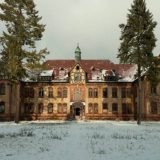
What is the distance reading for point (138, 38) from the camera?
42.8 metres

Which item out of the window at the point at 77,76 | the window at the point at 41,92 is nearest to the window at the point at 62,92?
the window at the point at 77,76

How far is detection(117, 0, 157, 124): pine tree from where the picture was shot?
4194 cm

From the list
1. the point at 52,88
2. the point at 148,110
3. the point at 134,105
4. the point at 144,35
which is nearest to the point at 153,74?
the point at 144,35

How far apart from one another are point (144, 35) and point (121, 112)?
20.5 metres

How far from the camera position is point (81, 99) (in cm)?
6009

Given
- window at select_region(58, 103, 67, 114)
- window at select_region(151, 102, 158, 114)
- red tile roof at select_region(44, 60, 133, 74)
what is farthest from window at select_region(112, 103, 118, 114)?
window at select_region(58, 103, 67, 114)

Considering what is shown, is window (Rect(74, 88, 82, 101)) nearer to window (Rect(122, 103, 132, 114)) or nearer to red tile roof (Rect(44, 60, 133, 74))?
red tile roof (Rect(44, 60, 133, 74))

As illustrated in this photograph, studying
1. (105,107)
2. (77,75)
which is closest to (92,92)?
(105,107)

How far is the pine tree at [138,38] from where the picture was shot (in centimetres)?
4194

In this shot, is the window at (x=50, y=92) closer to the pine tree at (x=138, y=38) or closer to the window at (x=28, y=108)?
the window at (x=28, y=108)

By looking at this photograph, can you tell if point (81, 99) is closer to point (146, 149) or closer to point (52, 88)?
point (52, 88)

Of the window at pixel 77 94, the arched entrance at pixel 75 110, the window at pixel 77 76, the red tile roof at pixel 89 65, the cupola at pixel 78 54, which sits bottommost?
the arched entrance at pixel 75 110

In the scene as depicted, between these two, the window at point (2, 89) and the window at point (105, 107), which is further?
the window at point (105, 107)

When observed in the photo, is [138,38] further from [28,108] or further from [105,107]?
[28,108]
